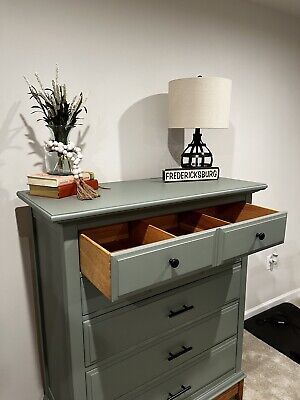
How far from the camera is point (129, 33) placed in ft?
4.77

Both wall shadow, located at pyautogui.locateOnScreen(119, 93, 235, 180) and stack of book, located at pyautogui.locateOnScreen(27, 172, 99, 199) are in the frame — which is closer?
stack of book, located at pyautogui.locateOnScreen(27, 172, 99, 199)

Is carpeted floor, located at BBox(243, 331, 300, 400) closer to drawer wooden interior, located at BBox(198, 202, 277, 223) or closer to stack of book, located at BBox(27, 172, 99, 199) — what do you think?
drawer wooden interior, located at BBox(198, 202, 277, 223)

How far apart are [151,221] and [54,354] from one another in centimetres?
68

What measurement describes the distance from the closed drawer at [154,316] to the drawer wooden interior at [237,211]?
0.81ft

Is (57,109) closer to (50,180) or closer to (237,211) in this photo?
(50,180)

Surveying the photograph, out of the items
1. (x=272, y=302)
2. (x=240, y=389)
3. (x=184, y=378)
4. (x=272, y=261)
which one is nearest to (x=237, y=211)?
(x=184, y=378)

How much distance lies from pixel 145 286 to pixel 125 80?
38.3 inches

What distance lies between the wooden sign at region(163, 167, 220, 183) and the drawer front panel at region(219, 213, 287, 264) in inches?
15.0

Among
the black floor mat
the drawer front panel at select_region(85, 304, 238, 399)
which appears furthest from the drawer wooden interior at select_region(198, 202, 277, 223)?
the black floor mat

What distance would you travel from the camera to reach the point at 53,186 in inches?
43.9

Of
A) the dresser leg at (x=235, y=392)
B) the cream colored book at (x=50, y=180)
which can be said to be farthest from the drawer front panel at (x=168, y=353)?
the cream colored book at (x=50, y=180)

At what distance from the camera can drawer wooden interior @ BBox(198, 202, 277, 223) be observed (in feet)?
4.50

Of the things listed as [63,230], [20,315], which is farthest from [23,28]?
[20,315]

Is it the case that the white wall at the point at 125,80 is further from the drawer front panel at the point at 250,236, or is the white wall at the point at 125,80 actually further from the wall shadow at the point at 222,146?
the drawer front panel at the point at 250,236
